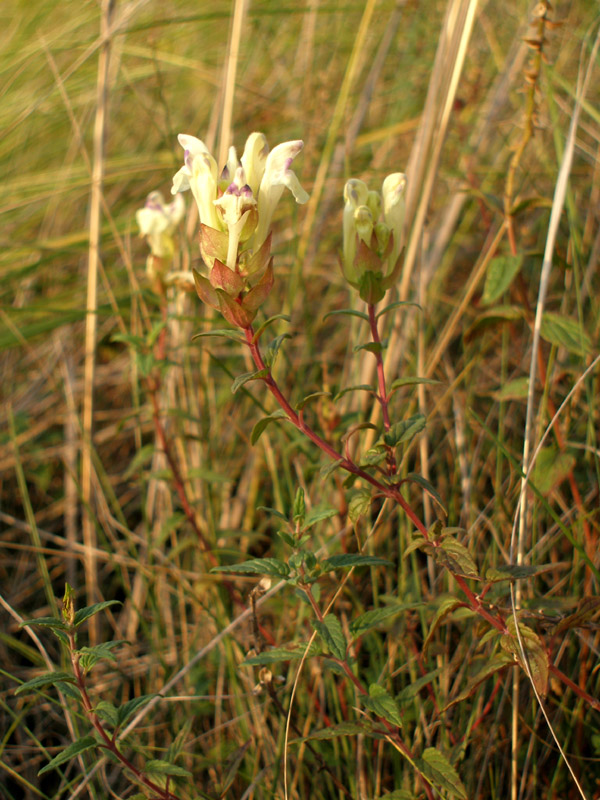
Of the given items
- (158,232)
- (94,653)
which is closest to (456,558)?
(94,653)

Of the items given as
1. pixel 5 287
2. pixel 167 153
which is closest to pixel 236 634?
pixel 5 287

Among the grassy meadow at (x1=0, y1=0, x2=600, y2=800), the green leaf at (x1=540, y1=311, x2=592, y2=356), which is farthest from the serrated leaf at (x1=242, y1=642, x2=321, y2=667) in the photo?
the green leaf at (x1=540, y1=311, x2=592, y2=356)

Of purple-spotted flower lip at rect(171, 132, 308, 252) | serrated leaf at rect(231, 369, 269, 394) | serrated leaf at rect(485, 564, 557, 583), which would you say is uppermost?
purple-spotted flower lip at rect(171, 132, 308, 252)

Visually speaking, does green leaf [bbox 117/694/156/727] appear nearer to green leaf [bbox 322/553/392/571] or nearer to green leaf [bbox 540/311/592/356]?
green leaf [bbox 322/553/392/571]

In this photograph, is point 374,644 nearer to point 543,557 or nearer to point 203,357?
point 543,557

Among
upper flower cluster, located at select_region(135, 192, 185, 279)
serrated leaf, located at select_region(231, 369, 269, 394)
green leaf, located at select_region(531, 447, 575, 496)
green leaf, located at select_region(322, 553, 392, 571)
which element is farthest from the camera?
upper flower cluster, located at select_region(135, 192, 185, 279)

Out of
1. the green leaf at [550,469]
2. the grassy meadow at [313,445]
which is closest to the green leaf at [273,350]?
the grassy meadow at [313,445]

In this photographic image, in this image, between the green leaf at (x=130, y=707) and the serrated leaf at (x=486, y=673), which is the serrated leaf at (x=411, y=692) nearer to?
the serrated leaf at (x=486, y=673)

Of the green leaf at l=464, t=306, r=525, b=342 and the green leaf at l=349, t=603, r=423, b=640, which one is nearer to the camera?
the green leaf at l=349, t=603, r=423, b=640
